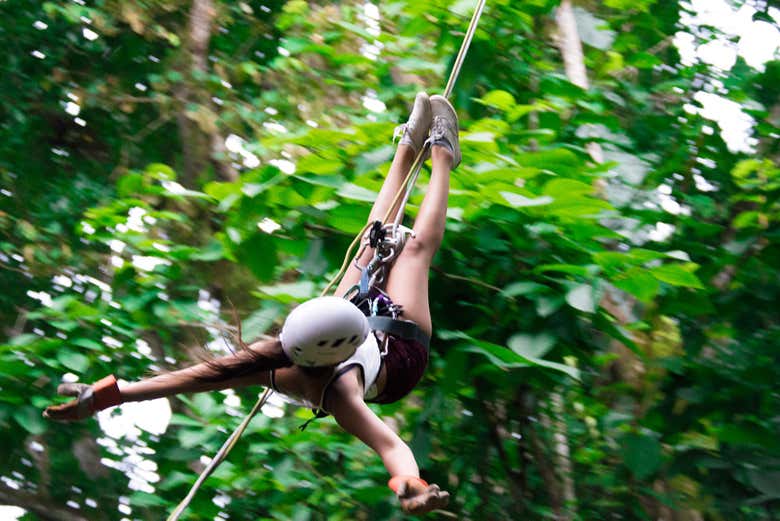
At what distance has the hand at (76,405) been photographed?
7.49ft

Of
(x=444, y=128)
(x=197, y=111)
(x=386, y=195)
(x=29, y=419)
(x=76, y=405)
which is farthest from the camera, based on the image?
(x=197, y=111)

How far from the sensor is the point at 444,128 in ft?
9.77

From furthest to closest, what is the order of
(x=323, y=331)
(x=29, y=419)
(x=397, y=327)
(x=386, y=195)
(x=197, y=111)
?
1. (x=197, y=111)
2. (x=29, y=419)
3. (x=386, y=195)
4. (x=397, y=327)
5. (x=323, y=331)

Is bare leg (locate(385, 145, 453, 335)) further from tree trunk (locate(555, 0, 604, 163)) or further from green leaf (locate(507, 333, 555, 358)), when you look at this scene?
tree trunk (locate(555, 0, 604, 163))

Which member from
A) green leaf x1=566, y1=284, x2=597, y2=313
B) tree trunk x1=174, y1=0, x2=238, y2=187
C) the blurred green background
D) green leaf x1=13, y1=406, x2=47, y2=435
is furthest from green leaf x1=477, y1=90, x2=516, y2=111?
tree trunk x1=174, y1=0, x2=238, y2=187

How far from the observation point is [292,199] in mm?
2855

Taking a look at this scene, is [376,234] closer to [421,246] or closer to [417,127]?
[421,246]

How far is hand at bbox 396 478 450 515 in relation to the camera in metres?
1.96

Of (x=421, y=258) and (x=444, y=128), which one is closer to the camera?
(x=421, y=258)

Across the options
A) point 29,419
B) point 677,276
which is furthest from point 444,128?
point 29,419

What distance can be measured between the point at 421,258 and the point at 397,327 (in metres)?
0.23

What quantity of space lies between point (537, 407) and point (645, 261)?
74 centimetres

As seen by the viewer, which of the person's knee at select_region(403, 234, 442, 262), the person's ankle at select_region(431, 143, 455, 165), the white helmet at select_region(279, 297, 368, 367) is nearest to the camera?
the white helmet at select_region(279, 297, 368, 367)

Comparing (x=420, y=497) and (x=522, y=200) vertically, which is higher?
(x=522, y=200)
